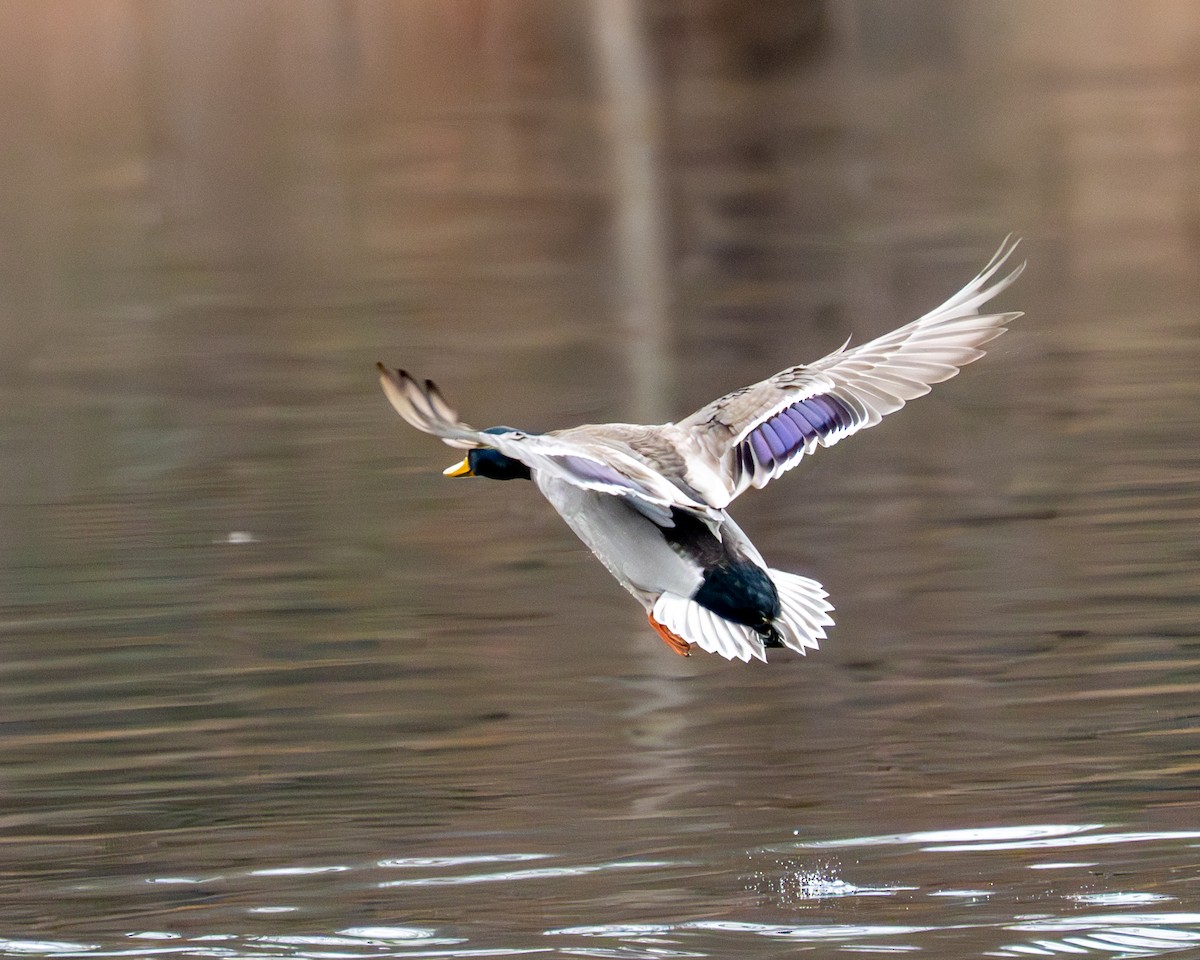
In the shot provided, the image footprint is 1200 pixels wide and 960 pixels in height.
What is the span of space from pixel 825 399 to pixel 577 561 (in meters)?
2.60

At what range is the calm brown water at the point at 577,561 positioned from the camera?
18.7 ft

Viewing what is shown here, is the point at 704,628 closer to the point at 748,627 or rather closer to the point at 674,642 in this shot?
the point at 748,627

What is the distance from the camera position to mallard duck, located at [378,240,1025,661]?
597 centimetres

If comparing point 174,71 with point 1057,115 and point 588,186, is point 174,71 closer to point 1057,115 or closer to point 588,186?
point 588,186

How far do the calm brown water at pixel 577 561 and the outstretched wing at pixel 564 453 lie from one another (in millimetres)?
955

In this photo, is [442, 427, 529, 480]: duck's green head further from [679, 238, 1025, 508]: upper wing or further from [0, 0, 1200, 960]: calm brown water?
[0, 0, 1200, 960]: calm brown water

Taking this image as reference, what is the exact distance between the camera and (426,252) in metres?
16.7

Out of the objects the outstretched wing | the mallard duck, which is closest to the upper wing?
the mallard duck

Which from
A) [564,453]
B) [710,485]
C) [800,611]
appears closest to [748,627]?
[800,611]

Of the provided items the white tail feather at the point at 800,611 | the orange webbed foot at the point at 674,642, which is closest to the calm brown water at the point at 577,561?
the orange webbed foot at the point at 674,642

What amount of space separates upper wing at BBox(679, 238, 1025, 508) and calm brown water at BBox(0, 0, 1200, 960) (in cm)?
93

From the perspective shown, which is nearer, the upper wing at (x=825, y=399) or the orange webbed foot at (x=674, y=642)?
the upper wing at (x=825, y=399)

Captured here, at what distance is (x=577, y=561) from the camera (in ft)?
29.8

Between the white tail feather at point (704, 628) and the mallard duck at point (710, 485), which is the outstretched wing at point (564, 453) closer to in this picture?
the mallard duck at point (710, 485)
